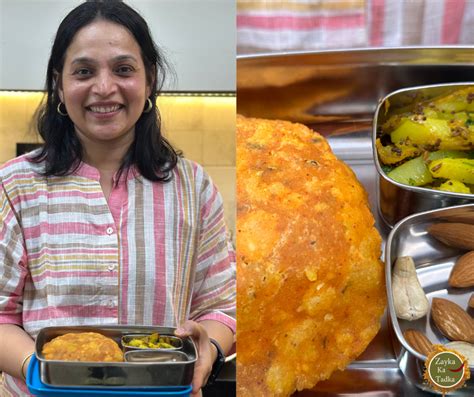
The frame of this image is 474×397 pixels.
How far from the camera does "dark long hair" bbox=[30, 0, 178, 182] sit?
3.94 ft

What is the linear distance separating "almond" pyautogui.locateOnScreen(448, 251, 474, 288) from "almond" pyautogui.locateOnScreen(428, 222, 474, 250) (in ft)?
0.08

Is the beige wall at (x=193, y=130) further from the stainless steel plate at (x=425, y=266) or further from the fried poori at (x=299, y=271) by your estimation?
the stainless steel plate at (x=425, y=266)

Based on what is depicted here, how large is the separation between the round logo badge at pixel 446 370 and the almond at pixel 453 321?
0.14ft

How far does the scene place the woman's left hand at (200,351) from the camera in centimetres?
120

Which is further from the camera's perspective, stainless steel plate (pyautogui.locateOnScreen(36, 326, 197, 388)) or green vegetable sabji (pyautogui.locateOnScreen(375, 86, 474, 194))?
green vegetable sabji (pyautogui.locateOnScreen(375, 86, 474, 194))

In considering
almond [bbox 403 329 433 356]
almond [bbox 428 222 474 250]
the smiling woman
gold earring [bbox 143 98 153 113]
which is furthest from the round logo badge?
gold earring [bbox 143 98 153 113]

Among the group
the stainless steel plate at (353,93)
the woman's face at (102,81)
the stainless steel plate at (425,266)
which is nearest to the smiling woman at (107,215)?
the woman's face at (102,81)

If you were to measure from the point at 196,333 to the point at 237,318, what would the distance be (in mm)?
78

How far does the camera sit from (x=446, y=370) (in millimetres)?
1229

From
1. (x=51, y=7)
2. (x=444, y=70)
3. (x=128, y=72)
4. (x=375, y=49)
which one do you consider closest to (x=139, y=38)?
(x=128, y=72)

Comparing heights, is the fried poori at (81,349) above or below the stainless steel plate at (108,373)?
above

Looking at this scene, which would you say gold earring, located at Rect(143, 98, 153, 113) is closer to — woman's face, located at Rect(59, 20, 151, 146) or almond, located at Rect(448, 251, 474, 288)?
woman's face, located at Rect(59, 20, 151, 146)

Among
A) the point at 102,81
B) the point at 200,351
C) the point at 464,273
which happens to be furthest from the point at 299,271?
the point at 102,81

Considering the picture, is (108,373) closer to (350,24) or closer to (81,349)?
(81,349)
